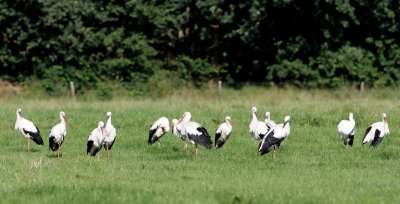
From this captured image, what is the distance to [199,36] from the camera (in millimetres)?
48125

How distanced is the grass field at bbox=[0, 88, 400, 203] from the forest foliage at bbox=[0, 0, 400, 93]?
38.5ft

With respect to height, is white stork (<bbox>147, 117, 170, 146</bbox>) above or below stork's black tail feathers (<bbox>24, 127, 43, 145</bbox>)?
above

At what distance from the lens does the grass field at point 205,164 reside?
15.0 metres

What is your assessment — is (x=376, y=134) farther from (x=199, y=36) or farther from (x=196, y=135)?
(x=199, y=36)

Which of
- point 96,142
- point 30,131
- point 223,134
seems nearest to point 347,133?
point 223,134

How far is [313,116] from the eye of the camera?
2866 centimetres

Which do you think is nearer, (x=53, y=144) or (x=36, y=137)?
(x=53, y=144)

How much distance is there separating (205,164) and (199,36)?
28.9 m

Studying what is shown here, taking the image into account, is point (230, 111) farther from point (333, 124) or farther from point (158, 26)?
point (158, 26)

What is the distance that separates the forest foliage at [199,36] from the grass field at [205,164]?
38.5 feet

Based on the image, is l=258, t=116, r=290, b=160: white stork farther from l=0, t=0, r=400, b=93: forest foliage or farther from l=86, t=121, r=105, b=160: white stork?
l=0, t=0, r=400, b=93: forest foliage

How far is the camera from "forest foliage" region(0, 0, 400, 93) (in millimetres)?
43906

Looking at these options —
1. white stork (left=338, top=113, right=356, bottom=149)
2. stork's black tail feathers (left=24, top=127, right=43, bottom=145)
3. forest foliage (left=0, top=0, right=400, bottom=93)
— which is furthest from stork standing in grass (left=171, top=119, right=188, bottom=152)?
forest foliage (left=0, top=0, right=400, bottom=93)

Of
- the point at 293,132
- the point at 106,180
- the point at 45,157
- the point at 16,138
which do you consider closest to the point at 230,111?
the point at 293,132
